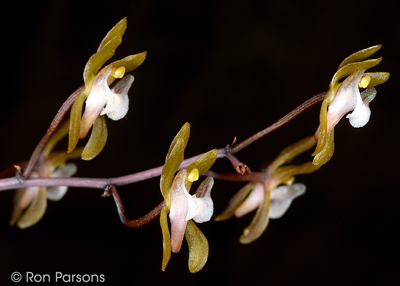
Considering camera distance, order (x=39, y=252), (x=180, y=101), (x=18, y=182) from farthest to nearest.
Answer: (x=180, y=101), (x=39, y=252), (x=18, y=182)

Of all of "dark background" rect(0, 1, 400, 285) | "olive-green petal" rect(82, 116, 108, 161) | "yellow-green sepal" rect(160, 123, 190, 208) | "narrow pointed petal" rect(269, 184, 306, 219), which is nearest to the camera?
"yellow-green sepal" rect(160, 123, 190, 208)

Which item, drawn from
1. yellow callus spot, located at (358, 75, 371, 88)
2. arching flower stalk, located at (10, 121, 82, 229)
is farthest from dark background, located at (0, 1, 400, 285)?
yellow callus spot, located at (358, 75, 371, 88)

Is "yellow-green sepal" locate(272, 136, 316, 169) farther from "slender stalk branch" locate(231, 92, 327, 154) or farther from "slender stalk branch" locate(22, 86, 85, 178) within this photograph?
"slender stalk branch" locate(22, 86, 85, 178)

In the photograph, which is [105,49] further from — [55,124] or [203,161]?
[203,161]

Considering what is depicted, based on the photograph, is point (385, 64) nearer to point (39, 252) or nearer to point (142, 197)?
point (142, 197)

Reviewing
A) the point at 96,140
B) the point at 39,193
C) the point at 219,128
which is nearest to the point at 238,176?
the point at 96,140

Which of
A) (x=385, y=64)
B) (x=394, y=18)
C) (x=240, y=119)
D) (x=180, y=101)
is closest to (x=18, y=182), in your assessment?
(x=180, y=101)

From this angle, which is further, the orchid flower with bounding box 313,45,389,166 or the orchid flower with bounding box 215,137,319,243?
the orchid flower with bounding box 215,137,319,243
